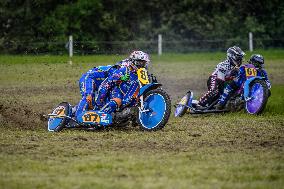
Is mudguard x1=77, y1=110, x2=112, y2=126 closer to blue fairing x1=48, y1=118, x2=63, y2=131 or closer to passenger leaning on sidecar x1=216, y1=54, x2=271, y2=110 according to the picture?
blue fairing x1=48, y1=118, x2=63, y2=131

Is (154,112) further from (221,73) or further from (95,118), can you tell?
(221,73)

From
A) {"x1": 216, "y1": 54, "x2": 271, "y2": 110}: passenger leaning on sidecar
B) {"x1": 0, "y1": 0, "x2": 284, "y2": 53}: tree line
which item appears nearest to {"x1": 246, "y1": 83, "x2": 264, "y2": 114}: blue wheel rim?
{"x1": 216, "y1": 54, "x2": 271, "y2": 110}: passenger leaning on sidecar

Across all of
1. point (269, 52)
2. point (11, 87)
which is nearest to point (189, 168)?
point (11, 87)

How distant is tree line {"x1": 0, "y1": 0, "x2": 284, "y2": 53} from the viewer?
47.8 metres

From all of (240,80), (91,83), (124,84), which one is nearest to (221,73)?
(240,80)

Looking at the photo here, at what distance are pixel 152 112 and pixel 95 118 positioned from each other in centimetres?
116

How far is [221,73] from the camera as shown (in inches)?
783

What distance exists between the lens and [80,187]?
32.8 feet

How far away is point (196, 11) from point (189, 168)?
134 feet

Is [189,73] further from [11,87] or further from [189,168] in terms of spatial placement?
[189,168]

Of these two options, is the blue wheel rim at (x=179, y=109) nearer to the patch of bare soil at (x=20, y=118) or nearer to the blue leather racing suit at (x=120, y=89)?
the patch of bare soil at (x=20, y=118)

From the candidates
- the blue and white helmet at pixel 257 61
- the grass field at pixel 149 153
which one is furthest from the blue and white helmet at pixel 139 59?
the blue and white helmet at pixel 257 61

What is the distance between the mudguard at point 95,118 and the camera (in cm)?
1600

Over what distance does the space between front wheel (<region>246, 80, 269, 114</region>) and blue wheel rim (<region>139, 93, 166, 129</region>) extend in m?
3.99
